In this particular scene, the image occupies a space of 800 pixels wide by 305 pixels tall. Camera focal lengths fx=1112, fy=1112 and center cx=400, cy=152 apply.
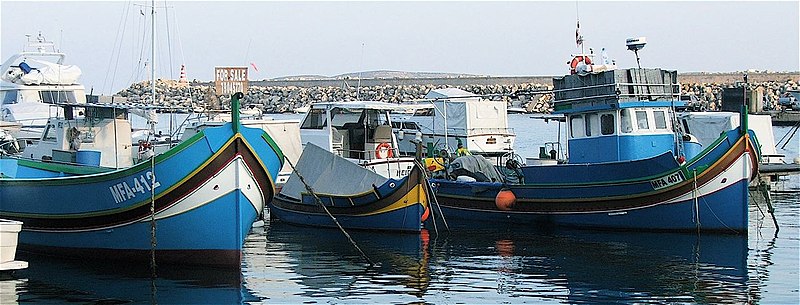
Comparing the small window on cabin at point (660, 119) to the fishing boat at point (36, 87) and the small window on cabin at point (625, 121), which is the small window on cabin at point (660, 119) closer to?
the small window on cabin at point (625, 121)

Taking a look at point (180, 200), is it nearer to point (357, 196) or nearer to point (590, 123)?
point (357, 196)

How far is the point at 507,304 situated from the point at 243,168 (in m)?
4.60

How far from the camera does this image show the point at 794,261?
18.5 metres

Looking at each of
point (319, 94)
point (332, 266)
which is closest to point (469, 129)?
point (332, 266)

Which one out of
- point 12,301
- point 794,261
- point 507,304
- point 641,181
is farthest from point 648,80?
point 12,301

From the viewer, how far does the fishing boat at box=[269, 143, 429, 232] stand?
70.9 ft

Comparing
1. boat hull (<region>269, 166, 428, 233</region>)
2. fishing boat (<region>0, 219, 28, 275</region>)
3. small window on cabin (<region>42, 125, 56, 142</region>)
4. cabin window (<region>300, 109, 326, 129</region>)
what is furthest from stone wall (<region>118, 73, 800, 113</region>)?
fishing boat (<region>0, 219, 28, 275</region>)

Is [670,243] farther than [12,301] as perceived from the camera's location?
Yes

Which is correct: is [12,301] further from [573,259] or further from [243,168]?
[573,259]

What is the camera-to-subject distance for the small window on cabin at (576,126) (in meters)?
24.3

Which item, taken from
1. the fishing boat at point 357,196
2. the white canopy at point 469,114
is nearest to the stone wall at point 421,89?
the white canopy at point 469,114

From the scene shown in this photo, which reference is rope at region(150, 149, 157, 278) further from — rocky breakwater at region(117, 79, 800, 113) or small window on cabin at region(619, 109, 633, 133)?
rocky breakwater at region(117, 79, 800, 113)

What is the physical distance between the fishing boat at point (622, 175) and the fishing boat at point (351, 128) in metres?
2.69

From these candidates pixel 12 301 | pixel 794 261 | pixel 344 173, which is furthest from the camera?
pixel 344 173
